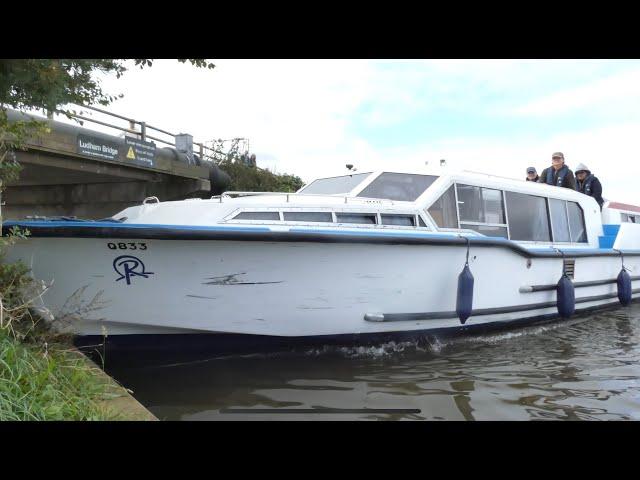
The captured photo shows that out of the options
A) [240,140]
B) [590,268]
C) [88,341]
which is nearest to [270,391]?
[88,341]

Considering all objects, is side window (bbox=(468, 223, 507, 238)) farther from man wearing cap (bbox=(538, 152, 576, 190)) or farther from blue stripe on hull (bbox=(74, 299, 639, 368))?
man wearing cap (bbox=(538, 152, 576, 190))

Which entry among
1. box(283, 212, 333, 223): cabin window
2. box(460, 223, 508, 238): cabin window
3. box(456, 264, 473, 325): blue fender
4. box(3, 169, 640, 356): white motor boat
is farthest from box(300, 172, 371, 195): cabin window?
box(456, 264, 473, 325): blue fender

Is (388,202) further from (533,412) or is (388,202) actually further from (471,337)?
(533,412)

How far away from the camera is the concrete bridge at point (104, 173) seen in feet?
38.1

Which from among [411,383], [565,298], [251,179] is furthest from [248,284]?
[251,179]

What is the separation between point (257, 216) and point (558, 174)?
18.9 feet

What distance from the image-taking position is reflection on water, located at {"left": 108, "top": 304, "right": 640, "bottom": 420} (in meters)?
3.65

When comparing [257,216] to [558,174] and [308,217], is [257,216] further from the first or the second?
[558,174]

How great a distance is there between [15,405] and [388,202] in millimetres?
4095

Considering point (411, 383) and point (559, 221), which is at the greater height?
point (559, 221)

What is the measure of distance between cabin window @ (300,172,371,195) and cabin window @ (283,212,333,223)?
1.11 meters

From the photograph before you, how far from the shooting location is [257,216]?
493 centimetres

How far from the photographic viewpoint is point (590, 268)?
24.2 feet

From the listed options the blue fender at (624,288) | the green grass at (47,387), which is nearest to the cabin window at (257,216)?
the green grass at (47,387)
